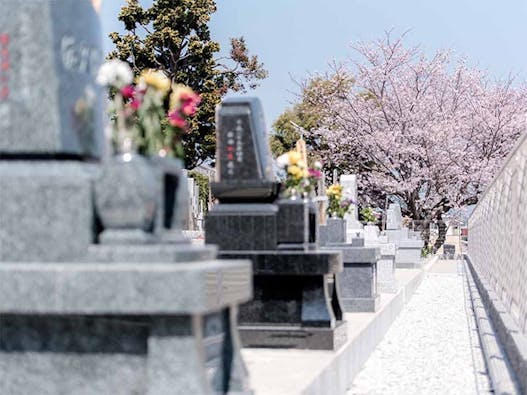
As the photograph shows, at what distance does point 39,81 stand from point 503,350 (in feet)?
A: 21.6

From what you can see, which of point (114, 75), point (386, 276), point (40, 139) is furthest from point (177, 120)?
point (386, 276)

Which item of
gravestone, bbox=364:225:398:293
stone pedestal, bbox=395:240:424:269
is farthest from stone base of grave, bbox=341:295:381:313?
stone pedestal, bbox=395:240:424:269

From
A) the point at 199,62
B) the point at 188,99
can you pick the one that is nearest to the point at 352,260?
the point at 188,99

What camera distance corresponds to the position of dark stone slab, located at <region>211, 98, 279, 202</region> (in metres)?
8.62

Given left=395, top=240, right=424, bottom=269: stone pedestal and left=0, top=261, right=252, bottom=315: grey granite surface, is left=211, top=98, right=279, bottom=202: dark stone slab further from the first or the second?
left=395, top=240, right=424, bottom=269: stone pedestal

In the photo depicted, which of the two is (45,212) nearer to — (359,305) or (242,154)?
(242,154)

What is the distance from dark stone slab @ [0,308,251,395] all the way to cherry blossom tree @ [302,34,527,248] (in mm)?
33497

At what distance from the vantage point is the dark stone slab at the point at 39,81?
4.58 metres

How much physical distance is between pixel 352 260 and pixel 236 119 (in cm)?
455

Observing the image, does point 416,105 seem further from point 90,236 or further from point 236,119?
point 90,236

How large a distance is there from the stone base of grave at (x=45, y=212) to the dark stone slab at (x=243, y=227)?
164 inches

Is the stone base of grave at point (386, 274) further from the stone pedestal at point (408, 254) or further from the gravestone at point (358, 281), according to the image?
the stone pedestal at point (408, 254)

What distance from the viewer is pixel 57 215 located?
4531mm

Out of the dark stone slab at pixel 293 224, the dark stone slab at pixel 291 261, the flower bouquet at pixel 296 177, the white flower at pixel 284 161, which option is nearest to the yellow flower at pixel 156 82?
the dark stone slab at pixel 291 261
